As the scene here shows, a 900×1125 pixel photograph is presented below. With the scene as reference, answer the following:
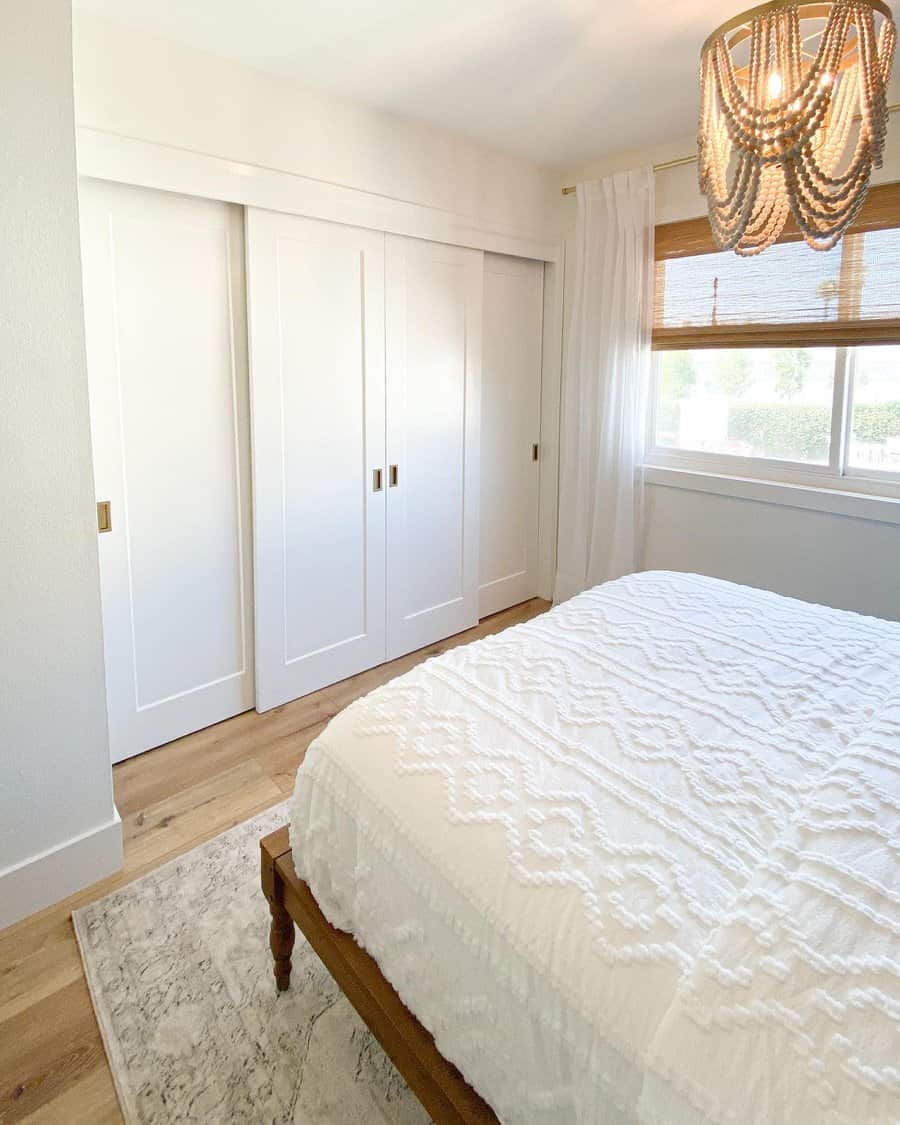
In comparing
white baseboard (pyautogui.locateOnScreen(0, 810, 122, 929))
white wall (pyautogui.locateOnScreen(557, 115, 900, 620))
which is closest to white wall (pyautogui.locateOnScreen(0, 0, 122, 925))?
white baseboard (pyautogui.locateOnScreen(0, 810, 122, 929))

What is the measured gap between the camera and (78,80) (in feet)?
6.89

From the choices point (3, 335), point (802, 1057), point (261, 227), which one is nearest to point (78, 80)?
point (261, 227)

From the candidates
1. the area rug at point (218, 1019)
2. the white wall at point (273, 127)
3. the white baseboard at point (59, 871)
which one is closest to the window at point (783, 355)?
the white wall at point (273, 127)

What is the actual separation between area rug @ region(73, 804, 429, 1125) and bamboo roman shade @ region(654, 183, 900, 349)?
9.51ft

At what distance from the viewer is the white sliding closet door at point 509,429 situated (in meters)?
3.62

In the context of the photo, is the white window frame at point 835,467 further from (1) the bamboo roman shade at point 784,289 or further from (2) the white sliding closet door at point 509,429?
(2) the white sliding closet door at point 509,429

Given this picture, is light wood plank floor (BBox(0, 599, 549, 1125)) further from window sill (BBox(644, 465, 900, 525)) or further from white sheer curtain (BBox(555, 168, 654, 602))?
window sill (BBox(644, 465, 900, 525))

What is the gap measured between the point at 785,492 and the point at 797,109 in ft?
6.57

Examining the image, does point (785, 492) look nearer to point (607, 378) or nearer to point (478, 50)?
point (607, 378)

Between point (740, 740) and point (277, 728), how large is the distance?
1.92 metres

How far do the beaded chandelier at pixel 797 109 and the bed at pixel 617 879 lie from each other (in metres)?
1.02

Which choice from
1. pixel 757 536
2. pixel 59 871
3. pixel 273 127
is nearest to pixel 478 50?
pixel 273 127

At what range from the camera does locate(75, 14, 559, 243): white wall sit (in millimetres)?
2156

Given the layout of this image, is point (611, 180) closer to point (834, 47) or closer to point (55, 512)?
point (834, 47)
